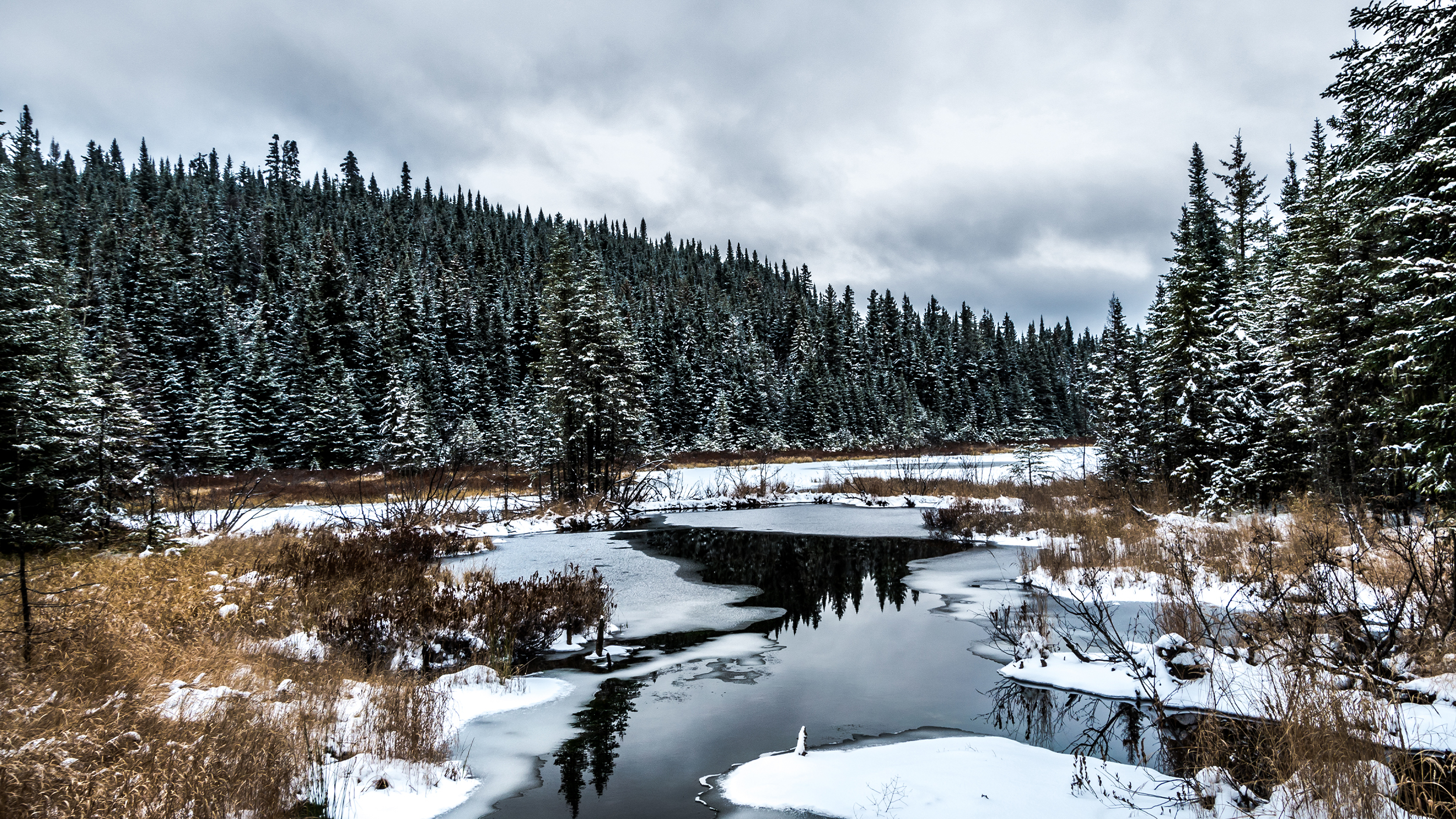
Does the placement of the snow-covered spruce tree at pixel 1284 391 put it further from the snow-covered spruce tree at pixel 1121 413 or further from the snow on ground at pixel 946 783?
the snow on ground at pixel 946 783

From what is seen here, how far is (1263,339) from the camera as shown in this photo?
72.2 feet

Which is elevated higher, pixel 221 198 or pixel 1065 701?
pixel 221 198

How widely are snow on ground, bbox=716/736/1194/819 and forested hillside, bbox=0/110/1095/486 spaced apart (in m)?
16.9

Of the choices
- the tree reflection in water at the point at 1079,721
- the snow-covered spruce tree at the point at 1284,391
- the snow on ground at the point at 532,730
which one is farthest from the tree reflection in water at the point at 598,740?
the snow-covered spruce tree at the point at 1284,391

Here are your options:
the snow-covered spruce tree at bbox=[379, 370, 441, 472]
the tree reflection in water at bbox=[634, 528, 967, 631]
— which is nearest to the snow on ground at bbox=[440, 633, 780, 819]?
the tree reflection in water at bbox=[634, 528, 967, 631]

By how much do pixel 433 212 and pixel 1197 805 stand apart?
148 meters

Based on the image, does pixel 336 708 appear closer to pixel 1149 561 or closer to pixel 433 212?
pixel 1149 561

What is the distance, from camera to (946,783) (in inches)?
237

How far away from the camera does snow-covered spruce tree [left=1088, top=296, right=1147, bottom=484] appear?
87.4 ft

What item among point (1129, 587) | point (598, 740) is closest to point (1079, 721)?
point (598, 740)

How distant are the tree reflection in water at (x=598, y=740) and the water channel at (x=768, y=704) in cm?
2

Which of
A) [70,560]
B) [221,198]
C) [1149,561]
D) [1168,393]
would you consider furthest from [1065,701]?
[221,198]

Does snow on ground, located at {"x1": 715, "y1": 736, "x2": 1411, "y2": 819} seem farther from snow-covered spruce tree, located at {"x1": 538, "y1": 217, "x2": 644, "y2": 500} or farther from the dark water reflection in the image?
snow-covered spruce tree, located at {"x1": 538, "y1": 217, "x2": 644, "y2": 500}

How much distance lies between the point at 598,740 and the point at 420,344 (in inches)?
2855
